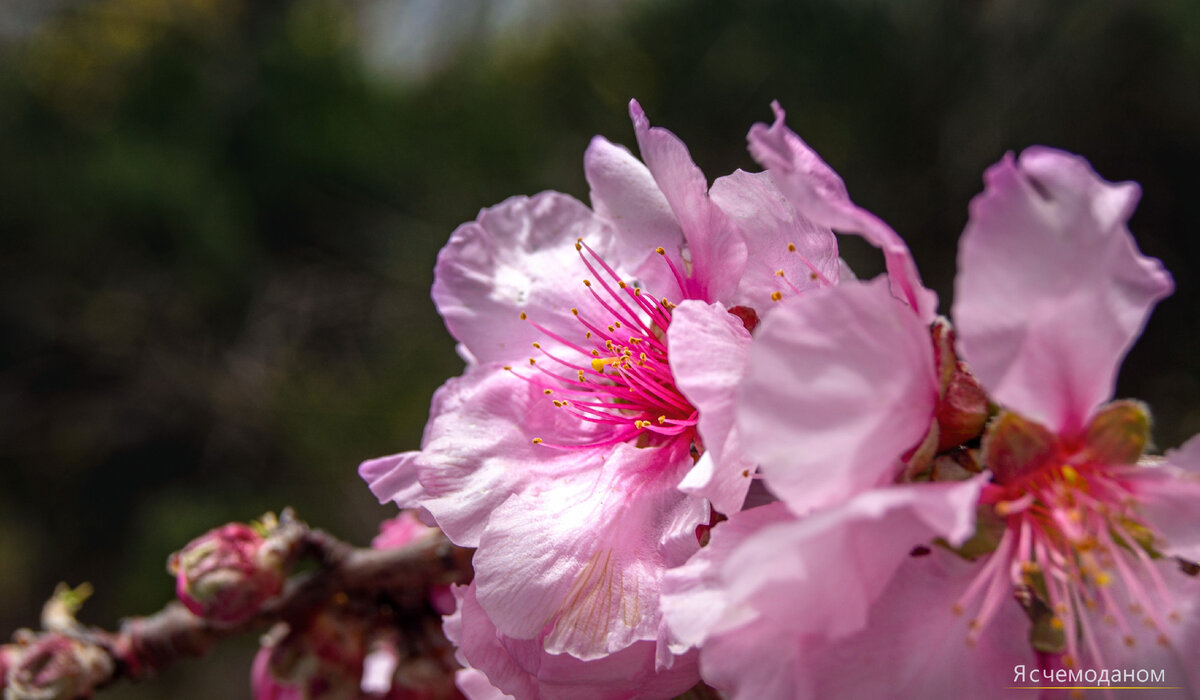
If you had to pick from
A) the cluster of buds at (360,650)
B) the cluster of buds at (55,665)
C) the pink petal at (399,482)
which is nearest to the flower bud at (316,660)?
the cluster of buds at (360,650)

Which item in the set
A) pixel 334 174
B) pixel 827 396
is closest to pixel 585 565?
pixel 827 396

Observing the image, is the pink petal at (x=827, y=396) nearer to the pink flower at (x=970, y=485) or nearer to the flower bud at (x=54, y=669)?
the pink flower at (x=970, y=485)

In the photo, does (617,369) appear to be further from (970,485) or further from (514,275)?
(970,485)

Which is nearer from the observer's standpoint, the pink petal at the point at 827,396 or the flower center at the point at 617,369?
the pink petal at the point at 827,396

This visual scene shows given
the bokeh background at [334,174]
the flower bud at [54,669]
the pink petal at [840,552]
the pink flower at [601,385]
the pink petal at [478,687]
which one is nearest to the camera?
the pink petal at [840,552]

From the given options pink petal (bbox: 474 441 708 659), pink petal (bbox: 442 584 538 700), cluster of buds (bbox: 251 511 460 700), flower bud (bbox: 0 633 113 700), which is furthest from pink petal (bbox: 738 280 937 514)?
flower bud (bbox: 0 633 113 700)

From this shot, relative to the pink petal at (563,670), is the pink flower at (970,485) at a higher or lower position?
higher

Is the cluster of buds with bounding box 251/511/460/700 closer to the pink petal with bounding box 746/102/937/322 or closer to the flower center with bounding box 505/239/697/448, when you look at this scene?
the flower center with bounding box 505/239/697/448
